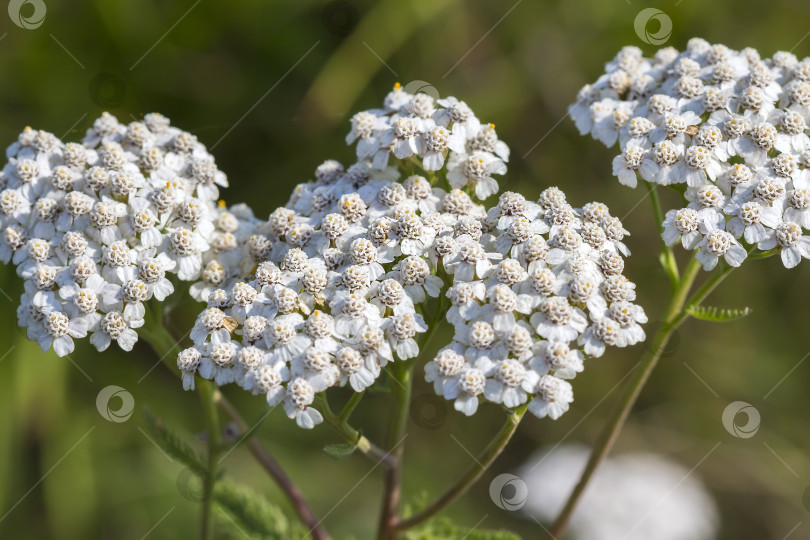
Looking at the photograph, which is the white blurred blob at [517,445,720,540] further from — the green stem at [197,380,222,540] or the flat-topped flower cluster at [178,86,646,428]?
the flat-topped flower cluster at [178,86,646,428]

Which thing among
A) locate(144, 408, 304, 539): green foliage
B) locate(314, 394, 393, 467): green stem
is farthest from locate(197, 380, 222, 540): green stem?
locate(314, 394, 393, 467): green stem

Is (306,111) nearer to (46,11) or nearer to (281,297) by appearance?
(46,11)

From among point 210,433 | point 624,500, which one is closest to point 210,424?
point 210,433

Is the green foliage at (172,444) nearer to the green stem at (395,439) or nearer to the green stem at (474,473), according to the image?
the green stem at (395,439)

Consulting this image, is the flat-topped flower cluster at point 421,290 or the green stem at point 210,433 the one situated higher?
the flat-topped flower cluster at point 421,290

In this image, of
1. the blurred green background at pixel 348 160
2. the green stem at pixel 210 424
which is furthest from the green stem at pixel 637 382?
the blurred green background at pixel 348 160

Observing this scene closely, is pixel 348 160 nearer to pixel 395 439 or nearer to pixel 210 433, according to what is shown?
pixel 210 433

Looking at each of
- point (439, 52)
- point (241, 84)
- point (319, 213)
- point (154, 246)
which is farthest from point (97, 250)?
point (439, 52)
